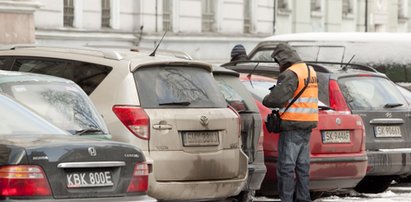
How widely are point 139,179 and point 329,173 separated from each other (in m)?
4.63

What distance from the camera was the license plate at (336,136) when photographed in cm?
1427

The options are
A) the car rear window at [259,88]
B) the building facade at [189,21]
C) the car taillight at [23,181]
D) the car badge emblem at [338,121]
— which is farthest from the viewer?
the building facade at [189,21]

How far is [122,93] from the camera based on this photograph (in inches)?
460

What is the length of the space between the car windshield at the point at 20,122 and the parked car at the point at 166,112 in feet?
5.14

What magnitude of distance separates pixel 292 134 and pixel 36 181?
4.80m

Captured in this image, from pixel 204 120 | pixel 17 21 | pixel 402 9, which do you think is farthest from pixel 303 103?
pixel 402 9

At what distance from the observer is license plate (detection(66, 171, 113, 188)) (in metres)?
9.33

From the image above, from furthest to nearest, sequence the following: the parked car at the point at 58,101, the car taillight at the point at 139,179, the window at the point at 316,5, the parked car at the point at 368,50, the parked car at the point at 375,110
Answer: the window at the point at 316,5
the parked car at the point at 368,50
the parked car at the point at 375,110
the parked car at the point at 58,101
the car taillight at the point at 139,179

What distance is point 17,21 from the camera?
77.8 ft

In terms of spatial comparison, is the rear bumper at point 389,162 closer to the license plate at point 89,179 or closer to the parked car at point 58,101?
the parked car at point 58,101

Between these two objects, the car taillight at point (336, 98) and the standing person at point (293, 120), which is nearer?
the standing person at point (293, 120)

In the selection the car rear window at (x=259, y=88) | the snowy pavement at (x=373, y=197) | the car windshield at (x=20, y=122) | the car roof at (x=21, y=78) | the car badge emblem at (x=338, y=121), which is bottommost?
the snowy pavement at (x=373, y=197)

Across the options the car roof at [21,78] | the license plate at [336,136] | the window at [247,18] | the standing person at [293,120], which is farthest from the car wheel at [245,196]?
the window at [247,18]

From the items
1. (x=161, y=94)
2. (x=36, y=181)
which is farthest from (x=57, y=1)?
(x=36, y=181)
